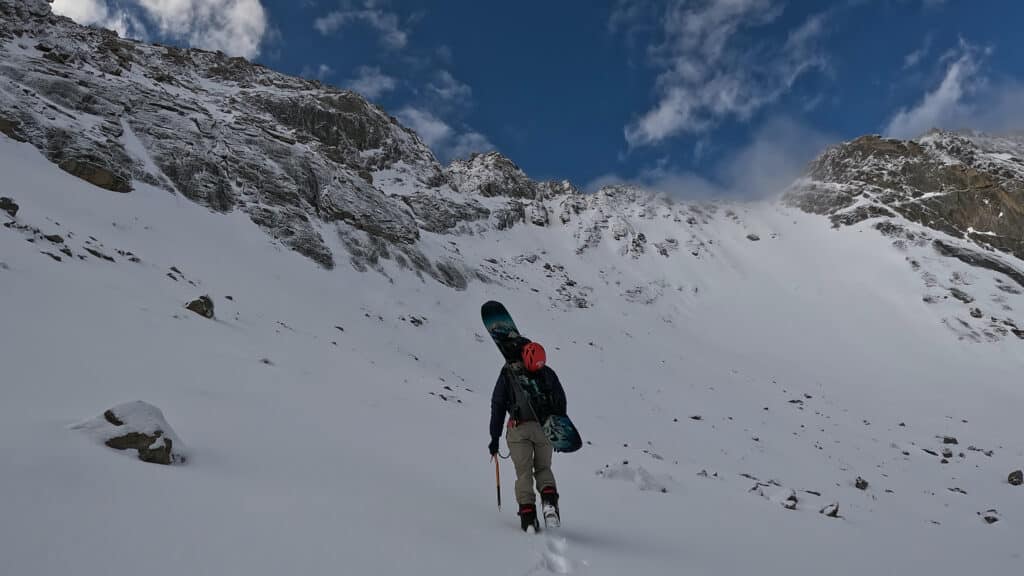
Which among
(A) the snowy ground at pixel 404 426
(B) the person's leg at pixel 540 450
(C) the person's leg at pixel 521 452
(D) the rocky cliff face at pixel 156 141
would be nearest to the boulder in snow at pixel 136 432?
(A) the snowy ground at pixel 404 426

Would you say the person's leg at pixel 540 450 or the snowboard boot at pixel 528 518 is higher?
the person's leg at pixel 540 450

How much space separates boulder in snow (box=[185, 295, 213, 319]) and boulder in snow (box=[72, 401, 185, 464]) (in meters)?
10.3

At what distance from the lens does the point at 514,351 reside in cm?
559

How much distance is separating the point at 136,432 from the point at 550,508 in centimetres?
350

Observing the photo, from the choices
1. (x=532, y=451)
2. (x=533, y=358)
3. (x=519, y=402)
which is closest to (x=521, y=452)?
(x=532, y=451)

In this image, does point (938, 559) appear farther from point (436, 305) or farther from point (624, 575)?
point (436, 305)

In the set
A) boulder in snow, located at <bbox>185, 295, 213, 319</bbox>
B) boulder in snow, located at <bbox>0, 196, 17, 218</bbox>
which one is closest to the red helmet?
boulder in snow, located at <bbox>185, 295, 213, 319</bbox>

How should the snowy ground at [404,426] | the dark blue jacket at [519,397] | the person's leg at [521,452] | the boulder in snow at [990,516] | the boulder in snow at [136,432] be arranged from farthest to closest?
the boulder in snow at [990,516] < the dark blue jacket at [519,397] < the person's leg at [521,452] < the boulder in snow at [136,432] < the snowy ground at [404,426]

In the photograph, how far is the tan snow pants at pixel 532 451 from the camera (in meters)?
5.20

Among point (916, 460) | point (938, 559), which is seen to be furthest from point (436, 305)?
point (938, 559)

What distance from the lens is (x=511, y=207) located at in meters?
60.5

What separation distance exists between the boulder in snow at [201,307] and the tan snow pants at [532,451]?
1149 cm

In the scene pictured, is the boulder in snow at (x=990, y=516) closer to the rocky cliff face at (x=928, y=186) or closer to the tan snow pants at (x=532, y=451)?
the tan snow pants at (x=532, y=451)

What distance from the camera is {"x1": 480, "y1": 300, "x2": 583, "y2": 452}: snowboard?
532 centimetres
